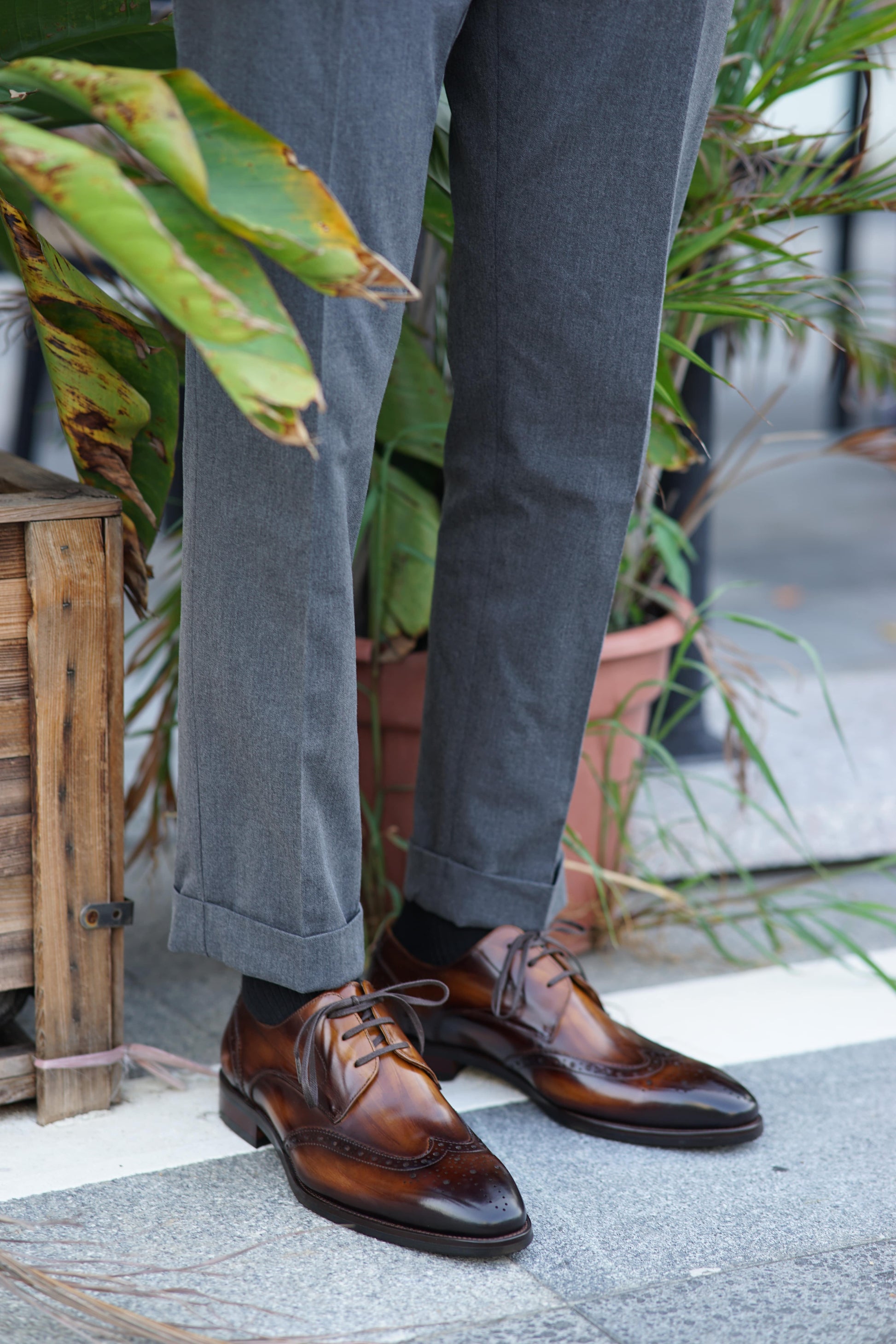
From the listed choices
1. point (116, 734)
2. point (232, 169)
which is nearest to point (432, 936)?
point (116, 734)

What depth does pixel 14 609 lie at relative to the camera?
3.07ft

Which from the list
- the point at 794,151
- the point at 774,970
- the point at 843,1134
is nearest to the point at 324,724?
the point at 843,1134

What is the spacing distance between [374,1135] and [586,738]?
0.59 m

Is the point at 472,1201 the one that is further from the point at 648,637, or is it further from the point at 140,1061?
the point at 648,637

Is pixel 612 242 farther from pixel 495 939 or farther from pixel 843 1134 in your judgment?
pixel 843 1134

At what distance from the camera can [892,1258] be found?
0.86 m

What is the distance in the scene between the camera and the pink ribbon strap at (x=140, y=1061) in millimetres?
987

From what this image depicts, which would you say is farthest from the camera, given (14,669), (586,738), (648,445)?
(586,738)

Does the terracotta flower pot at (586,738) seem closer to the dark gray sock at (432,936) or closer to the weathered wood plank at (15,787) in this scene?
the dark gray sock at (432,936)

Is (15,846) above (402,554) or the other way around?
the other way around

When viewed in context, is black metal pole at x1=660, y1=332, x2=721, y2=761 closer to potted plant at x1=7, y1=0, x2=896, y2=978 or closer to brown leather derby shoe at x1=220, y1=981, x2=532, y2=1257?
potted plant at x1=7, y1=0, x2=896, y2=978

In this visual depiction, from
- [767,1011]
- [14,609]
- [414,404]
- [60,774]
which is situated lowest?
[767,1011]

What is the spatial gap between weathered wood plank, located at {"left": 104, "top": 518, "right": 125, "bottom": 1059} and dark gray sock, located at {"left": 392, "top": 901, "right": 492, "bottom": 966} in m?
0.23

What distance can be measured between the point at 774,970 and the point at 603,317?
2.40ft
